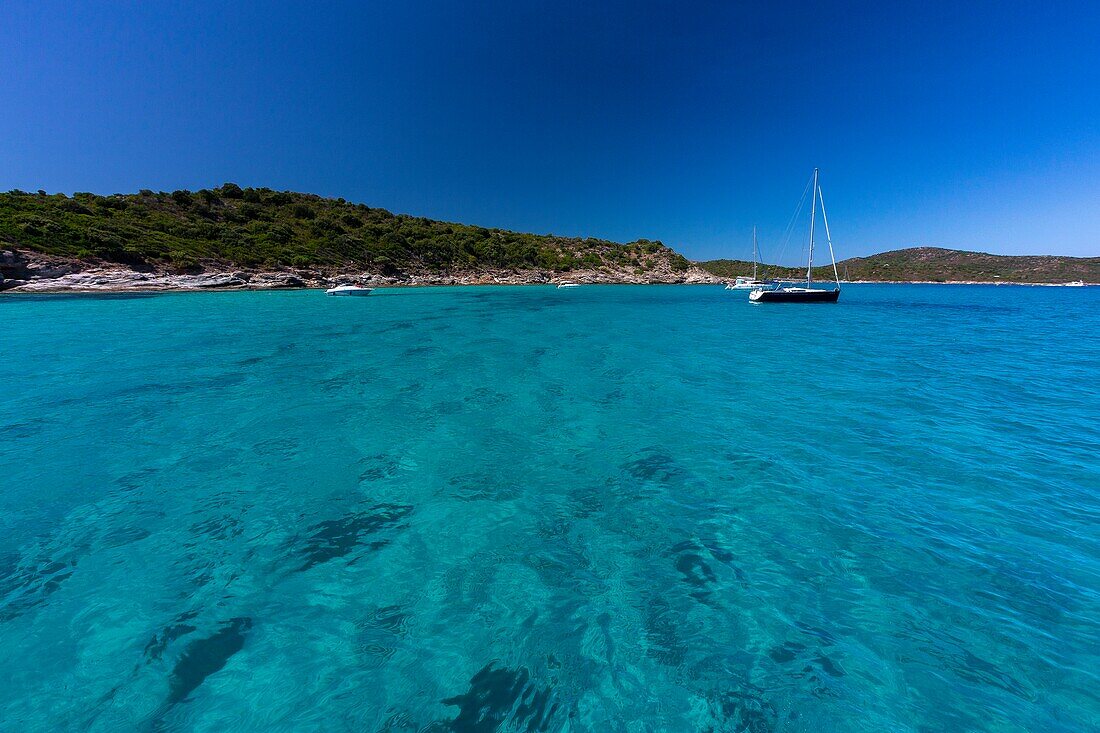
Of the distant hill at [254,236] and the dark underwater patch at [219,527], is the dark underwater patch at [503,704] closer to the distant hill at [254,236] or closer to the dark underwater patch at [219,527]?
the dark underwater patch at [219,527]

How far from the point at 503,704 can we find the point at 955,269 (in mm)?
246826

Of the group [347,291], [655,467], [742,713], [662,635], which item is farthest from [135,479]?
[347,291]

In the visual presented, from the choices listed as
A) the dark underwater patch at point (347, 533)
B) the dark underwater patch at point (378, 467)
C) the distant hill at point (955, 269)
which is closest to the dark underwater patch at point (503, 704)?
the dark underwater patch at point (347, 533)

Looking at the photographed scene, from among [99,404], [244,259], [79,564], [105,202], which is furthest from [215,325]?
[105,202]

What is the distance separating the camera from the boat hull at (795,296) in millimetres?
48906

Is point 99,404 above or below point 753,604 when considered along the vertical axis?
above

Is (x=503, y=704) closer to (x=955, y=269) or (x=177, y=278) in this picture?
(x=177, y=278)

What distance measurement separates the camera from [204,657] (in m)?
3.50

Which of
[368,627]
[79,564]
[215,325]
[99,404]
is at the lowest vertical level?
[368,627]

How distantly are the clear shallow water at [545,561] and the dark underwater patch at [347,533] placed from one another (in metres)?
0.04

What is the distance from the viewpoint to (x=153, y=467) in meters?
6.84

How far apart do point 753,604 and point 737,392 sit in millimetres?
8779

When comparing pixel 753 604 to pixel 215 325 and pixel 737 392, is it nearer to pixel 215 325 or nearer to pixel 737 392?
pixel 737 392

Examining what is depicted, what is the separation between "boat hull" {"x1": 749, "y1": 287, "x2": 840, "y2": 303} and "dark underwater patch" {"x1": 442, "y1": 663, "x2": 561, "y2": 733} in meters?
54.6
